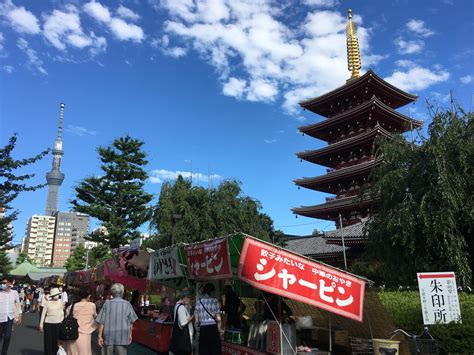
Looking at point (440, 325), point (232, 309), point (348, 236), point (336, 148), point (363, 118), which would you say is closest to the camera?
point (440, 325)

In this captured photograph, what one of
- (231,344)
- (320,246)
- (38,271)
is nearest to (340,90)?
(320,246)

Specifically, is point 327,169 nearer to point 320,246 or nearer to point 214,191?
point 320,246

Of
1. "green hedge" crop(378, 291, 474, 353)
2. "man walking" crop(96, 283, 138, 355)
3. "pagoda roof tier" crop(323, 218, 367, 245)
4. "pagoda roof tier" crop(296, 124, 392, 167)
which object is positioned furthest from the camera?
"pagoda roof tier" crop(296, 124, 392, 167)

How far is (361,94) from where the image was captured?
32.4 meters

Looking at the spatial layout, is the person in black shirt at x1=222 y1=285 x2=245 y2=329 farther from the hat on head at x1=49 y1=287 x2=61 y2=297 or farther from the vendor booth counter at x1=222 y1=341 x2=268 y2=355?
the hat on head at x1=49 y1=287 x2=61 y2=297

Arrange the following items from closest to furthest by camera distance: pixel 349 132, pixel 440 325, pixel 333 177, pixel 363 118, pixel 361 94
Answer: pixel 440 325
pixel 333 177
pixel 363 118
pixel 361 94
pixel 349 132

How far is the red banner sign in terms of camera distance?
Answer: 626cm

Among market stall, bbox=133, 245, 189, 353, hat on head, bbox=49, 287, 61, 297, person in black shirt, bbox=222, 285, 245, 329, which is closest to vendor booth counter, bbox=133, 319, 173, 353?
market stall, bbox=133, 245, 189, 353

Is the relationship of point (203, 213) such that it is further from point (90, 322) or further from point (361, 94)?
point (90, 322)

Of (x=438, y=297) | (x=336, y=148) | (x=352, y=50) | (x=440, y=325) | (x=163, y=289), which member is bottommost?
(x=440, y=325)

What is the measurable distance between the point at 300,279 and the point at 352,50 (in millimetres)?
35189

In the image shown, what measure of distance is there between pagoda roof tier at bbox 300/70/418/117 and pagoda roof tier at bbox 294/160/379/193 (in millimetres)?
6494

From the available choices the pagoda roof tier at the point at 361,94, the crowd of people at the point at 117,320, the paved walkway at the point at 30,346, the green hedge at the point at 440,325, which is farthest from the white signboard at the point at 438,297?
the pagoda roof tier at the point at 361,94

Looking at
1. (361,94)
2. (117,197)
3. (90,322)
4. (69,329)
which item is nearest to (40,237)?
(117,197)
